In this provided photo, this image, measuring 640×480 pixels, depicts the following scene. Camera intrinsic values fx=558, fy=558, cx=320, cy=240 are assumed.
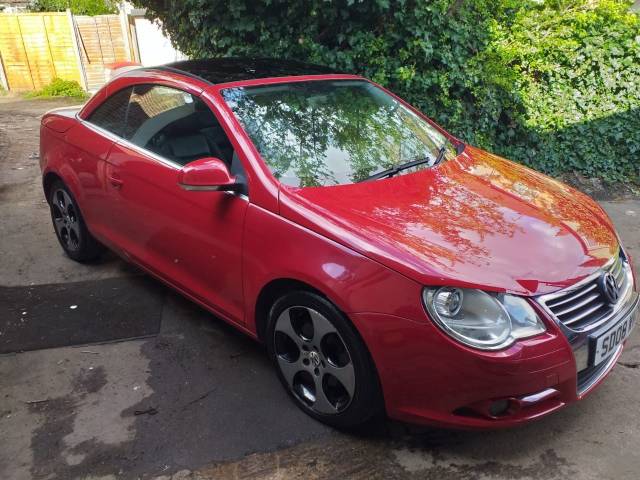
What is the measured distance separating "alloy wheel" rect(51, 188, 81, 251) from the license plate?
11.7 feet

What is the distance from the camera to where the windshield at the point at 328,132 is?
112 inches

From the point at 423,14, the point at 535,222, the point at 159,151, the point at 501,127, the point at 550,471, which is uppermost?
the point at 423,14

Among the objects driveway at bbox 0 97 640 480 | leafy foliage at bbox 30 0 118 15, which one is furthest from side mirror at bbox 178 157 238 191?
leafy foliage at bbox 30 0 118 15

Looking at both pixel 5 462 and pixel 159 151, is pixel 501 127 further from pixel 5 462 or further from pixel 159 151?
pixel 5 462

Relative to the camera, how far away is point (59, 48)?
13734 mm

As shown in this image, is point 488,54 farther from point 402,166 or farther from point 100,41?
point 100,41

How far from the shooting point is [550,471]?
241cm

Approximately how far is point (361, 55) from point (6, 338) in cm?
405

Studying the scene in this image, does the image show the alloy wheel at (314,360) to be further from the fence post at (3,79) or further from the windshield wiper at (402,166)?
the fence post at (3,79)

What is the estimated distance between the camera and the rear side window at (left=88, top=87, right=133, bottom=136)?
3695 millimetres

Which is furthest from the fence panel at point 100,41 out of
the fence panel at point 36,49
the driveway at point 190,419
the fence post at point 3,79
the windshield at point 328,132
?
the windshield at point 328,132

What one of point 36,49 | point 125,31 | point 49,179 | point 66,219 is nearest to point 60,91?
point 36,49

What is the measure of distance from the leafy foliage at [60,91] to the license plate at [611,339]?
13.4 meters

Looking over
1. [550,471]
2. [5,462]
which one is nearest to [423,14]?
[550,471]
